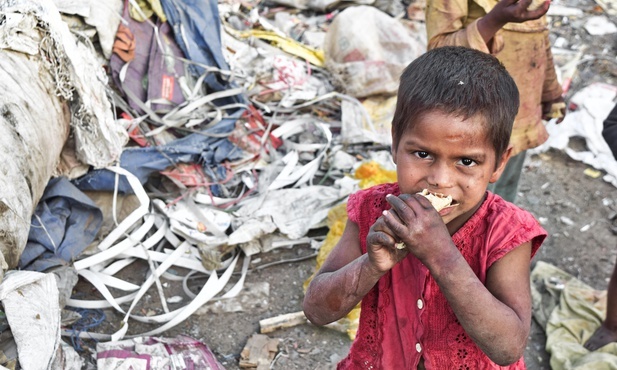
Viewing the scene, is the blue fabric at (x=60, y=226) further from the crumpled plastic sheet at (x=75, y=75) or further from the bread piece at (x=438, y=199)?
the bread piece at (x=438, y=199)

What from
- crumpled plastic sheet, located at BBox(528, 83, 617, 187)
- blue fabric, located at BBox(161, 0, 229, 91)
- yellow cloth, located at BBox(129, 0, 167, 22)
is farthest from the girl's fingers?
crumpled plastic sheet, located at BBox(528, 83, 617, 187)

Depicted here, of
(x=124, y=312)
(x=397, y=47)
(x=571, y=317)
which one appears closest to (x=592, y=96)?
(x=397, y=47)

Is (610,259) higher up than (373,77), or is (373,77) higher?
(373,77)

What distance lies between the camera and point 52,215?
3.13 m

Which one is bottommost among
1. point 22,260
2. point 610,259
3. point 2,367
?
point 610,259

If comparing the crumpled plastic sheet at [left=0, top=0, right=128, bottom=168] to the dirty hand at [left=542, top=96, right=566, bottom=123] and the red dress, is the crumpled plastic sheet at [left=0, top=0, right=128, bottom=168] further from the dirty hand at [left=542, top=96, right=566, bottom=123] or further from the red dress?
the dirty hand at [left=542, top=96, right=566, bottom=123]

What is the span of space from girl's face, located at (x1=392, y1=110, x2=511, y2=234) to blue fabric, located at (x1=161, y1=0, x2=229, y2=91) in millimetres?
3002

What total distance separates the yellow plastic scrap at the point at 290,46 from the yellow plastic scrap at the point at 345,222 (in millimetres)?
1510

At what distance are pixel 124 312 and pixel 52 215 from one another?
2.04 ft

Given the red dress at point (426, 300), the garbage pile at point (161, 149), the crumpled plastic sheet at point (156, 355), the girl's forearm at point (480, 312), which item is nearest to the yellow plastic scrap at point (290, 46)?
the garbage pile at point (161, 149)

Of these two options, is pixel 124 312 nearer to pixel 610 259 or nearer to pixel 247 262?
pixel 247 262

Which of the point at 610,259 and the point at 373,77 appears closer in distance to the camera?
the point at 610,259

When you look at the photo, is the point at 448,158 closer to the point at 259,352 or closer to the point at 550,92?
the point at 259,352

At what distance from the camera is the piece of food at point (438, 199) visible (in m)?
1.41
